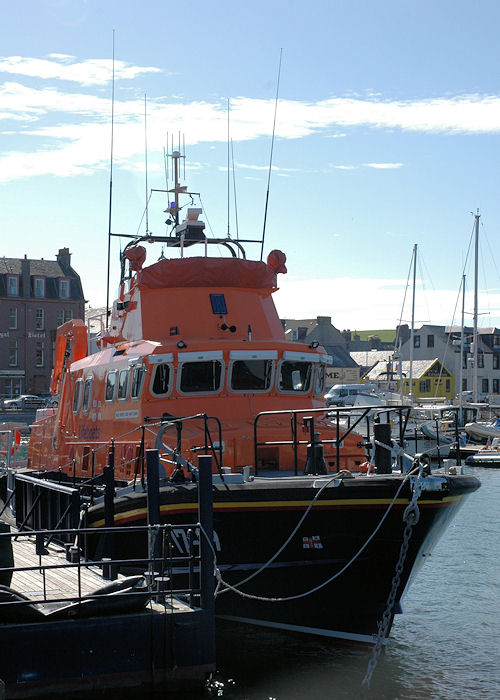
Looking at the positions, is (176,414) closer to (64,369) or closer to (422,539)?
(422,539)

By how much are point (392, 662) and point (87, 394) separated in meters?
6.31

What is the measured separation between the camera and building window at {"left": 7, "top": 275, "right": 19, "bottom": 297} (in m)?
67.1

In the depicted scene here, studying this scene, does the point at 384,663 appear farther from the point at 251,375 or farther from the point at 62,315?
the point at 62,315

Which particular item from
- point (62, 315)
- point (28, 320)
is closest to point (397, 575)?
point (28, 320)

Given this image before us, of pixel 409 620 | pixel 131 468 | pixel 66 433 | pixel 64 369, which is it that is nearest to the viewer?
pixel 131 468

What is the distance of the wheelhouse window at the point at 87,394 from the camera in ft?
47.8

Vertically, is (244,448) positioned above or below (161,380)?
below

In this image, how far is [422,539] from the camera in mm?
10422

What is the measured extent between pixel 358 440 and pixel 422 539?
2411 millimetres

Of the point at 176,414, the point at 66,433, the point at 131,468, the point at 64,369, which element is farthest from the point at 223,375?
the point at 64,369

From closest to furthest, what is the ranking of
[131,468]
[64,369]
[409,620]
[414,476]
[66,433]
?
[414,476] → [131,468] → [409,620] → [66,433] → [64,369]

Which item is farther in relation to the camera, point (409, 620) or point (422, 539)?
point (409, 620)

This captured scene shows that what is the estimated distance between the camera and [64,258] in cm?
7062

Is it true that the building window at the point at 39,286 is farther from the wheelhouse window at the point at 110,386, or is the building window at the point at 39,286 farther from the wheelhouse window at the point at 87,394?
the wheelhouse window at the point at 110,386
